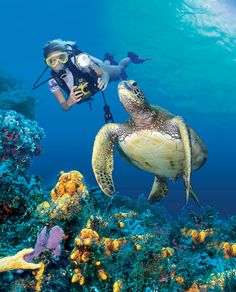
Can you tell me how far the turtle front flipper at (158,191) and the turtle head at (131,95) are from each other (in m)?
2.46

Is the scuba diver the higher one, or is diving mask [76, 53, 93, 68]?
diving mask [76, 53, 93, 68]

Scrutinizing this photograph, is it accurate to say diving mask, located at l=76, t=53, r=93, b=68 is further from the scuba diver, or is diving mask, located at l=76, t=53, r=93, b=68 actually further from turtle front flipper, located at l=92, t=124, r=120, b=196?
turtle front flipper, located at l=92, t=124, r=120, b=196

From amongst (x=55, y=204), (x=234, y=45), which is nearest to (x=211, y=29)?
(x=234, y=45)

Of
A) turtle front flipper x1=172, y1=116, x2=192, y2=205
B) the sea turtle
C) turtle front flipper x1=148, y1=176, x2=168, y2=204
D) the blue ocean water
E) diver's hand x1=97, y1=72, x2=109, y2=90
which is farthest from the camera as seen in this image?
the blue ocean water

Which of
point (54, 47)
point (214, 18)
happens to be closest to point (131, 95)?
point (54, 47)

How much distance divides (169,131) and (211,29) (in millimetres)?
27047

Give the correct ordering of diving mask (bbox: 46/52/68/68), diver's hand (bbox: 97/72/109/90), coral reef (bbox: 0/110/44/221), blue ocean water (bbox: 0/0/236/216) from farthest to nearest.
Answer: blue ocean water (bbox: 0/0/236/216)
diving mask (bbox: 46/52/68/68)
diver's hand (bbox: 97/72/109/90)
coral reef (bbox: 0/110/44/221)

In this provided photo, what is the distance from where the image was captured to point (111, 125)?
569cm

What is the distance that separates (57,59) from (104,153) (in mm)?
2662

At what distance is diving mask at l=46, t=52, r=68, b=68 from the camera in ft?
21.6

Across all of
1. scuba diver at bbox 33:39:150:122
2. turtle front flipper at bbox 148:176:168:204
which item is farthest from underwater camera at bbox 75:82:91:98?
turtle front flipper at bbox 148:176:168:204

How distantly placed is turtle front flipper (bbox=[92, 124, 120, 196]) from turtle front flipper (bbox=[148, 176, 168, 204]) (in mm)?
1696

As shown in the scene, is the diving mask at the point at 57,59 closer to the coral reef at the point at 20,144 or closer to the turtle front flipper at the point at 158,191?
the coral reef at the point at 20,144

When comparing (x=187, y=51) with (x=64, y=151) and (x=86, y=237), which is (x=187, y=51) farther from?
(x=64, y=151)
